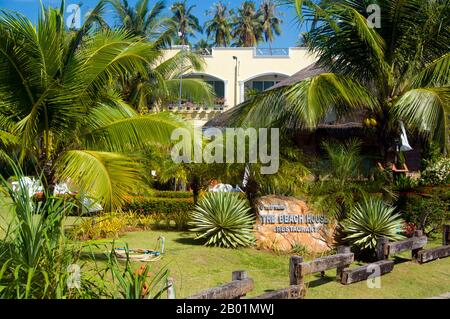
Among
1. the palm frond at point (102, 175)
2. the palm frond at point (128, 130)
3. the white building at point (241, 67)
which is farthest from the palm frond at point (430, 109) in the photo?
the white building at point (241, 67)

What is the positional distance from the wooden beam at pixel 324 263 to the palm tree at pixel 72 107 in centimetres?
269

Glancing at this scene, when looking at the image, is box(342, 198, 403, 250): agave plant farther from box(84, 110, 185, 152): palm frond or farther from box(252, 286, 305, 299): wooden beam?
box(84, 110, 185, 152): palm frond

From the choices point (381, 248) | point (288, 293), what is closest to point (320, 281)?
point (381, 248)

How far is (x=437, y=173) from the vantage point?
1598cm

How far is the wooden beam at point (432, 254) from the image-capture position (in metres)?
9.70

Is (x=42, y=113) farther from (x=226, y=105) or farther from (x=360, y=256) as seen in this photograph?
(x=226, y=105)

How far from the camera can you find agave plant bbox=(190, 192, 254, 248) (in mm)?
11078

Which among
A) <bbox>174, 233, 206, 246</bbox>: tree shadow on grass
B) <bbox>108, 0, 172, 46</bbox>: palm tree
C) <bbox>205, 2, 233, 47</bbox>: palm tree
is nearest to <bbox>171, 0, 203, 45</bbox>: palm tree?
<bbox>205, 2, 233, 47</bbox>: palm tree

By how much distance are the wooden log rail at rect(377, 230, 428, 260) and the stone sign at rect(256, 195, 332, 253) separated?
1.93 metres

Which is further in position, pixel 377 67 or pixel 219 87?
pixel 219 87

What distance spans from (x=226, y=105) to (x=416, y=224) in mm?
22556

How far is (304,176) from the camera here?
40.0 feet

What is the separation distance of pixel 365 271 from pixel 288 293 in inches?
92.9

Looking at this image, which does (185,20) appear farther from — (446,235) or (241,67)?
(446,235)
